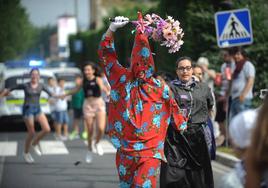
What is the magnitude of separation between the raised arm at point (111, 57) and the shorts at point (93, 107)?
6.32 meters

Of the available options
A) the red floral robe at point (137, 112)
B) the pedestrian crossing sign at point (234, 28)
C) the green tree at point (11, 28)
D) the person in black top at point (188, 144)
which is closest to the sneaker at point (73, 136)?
the pedestrian crossing sign at point (234, 28)

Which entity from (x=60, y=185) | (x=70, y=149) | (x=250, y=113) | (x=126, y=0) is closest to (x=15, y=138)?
(x=70, y=149)

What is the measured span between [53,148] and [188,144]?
8.36 meters

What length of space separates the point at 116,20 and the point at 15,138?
491 inches

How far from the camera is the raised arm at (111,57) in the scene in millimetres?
6961

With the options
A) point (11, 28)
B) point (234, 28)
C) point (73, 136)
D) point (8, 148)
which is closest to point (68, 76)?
point (73, 136)

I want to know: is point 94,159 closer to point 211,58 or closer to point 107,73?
point 211,58

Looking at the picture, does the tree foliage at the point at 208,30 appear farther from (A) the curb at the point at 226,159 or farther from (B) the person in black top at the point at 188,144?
(B) the person in black top at the point at 188,144

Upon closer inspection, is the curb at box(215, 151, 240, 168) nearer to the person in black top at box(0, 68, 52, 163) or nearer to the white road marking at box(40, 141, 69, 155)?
the person in black top at box(0, 68, 52, 163)

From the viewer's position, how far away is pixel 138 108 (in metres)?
6.81

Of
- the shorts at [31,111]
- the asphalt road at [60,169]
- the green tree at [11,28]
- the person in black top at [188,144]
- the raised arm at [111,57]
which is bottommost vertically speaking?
the green tree at [11,28]

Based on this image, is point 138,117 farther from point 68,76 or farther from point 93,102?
point 68,76

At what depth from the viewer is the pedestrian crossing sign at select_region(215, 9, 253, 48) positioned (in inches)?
541

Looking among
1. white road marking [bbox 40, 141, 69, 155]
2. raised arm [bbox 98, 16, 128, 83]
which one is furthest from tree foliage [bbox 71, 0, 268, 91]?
raised arm [bbox 98, 16, 128, 83]
